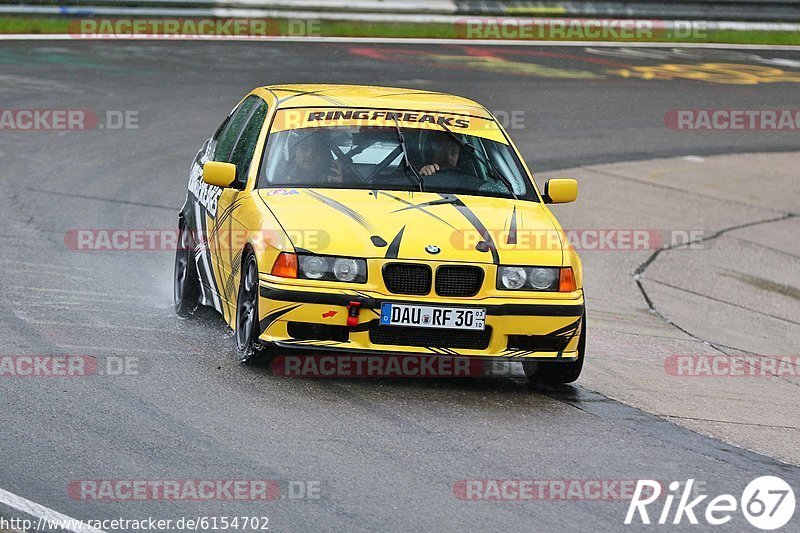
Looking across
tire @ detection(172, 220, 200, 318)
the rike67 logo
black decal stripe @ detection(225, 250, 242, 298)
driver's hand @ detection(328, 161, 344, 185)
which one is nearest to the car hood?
driver's hand @ detection(328, 161, 344, 185)

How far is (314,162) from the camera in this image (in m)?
8.66

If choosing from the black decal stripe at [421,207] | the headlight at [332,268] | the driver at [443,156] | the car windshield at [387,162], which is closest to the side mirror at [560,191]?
the car windshield at [387,162]

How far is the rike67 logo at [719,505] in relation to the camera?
589 centimetres

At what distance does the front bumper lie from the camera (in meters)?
7.54

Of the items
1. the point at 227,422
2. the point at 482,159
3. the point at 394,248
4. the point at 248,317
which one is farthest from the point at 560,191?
the point at 227,422

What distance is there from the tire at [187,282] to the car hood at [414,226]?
4.81ft

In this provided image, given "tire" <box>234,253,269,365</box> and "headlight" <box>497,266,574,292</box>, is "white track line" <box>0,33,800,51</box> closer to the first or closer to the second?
"tire" <box>234,253,269,365</box>

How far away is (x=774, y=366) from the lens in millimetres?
9867

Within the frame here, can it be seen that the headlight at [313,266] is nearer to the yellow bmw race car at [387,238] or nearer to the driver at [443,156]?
the yellow bmw race car at [387,238]

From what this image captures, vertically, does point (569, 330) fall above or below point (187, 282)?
above

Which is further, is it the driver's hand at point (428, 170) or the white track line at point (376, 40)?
the white track line at point (376, 40)

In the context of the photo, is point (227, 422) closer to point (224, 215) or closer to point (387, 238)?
point (387, 238)

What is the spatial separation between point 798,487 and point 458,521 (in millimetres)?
1790

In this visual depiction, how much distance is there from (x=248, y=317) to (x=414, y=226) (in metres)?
1.06
